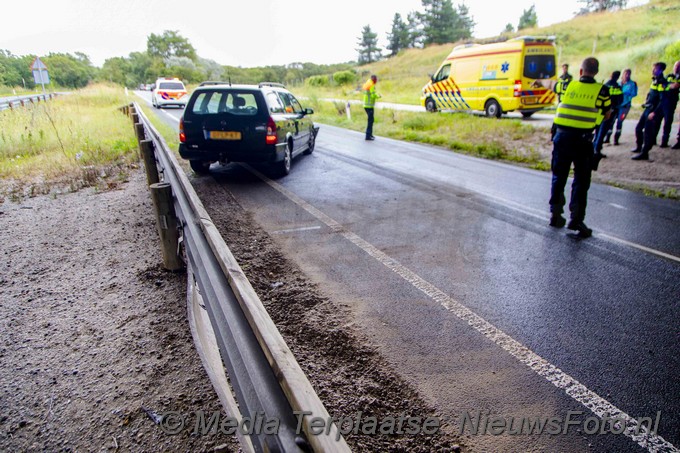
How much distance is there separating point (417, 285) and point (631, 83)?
1107 centimetres

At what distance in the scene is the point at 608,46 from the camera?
115 feet

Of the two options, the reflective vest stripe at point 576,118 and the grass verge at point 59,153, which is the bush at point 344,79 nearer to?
the grass verge at point 59,153

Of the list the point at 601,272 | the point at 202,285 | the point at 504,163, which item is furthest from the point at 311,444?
the point at 504,163

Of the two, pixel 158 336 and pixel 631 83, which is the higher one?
pixel 631 83

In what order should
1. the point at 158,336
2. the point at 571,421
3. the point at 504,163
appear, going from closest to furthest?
the point at 571,421, the point at 158,336, the point at 504,163

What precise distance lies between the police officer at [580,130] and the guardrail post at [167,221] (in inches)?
179

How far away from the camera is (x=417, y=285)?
3893 mm

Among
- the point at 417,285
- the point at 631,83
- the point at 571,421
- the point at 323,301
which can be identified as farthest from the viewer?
the point at 631,83

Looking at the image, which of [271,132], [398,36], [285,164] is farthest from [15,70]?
[398,36]

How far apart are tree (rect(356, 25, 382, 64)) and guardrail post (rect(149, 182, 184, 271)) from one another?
93.1 m

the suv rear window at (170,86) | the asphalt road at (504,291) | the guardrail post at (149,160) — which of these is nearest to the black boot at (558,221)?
the asphalt road at (504,291)

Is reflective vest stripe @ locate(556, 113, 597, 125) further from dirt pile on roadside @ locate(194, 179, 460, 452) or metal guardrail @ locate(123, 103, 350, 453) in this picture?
metal guardrail @ locate(123, 103, 350, 453)

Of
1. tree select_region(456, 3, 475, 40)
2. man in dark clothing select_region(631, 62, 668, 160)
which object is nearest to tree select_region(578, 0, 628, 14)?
tree select_region(456, 3, 475, 40)

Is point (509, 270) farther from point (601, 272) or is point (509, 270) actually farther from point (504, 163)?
point (504, 163)
